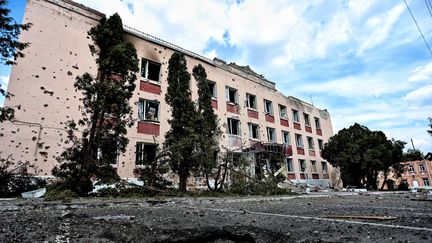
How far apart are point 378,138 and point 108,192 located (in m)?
23.5

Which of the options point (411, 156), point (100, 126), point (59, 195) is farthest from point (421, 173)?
point (59, 195)

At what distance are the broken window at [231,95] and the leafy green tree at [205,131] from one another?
6916 millimetres

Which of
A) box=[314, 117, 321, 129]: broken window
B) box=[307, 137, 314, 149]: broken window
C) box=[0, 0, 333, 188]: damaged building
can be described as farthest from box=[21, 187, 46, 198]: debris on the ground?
box=[314, 117, 321, 129]: broken window

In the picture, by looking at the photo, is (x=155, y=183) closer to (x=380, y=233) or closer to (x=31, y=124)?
(x=31, y=124)

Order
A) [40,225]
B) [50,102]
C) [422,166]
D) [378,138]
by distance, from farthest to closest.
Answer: [422,166] < [378,138] < [50,102] < [40,225]

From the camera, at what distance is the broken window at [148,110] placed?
49.6 ft

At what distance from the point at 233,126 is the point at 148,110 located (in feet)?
25.8

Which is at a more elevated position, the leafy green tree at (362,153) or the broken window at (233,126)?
the broken window at (233,126)

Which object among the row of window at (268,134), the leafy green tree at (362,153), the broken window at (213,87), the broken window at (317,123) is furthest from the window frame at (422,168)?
the broken window at (213,87)

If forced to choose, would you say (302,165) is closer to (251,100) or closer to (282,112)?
(282,112)

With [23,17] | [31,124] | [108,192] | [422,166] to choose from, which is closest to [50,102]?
[31,124]

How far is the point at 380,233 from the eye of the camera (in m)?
2.35

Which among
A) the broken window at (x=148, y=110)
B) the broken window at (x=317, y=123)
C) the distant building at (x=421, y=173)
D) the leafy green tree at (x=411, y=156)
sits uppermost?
the broken window at (x=317, y=123)

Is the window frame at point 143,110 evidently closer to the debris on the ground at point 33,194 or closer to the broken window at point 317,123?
the debris on the ground at point 33,194
